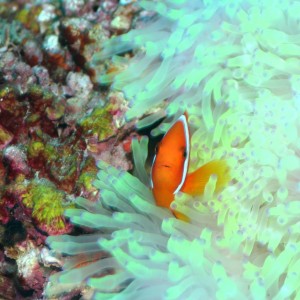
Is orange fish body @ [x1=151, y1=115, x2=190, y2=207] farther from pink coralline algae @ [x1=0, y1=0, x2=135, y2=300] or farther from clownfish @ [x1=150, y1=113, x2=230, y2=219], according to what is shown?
pink coralline algae @ [x1=0, y1=0, x2=135, y2=300]

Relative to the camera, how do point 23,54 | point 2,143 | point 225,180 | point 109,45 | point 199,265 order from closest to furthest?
point 199,265 → point 225,180 → point 2,143 → point 109,45 → point 23,54

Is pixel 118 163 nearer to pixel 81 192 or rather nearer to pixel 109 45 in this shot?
pixel 81 192

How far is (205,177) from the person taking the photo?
5.47 feet

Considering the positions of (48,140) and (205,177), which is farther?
(48,140)

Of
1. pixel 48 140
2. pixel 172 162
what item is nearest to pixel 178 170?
pixel 172 162

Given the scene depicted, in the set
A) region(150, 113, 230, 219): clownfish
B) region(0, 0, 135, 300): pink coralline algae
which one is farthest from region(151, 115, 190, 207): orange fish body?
region(0, 0, 135, 300): pink coralline algae

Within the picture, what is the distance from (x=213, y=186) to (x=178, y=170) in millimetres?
134

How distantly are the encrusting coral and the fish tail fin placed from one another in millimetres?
33

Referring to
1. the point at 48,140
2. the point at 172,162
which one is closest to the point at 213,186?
the point at 172,162

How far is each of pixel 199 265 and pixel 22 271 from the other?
0.83m

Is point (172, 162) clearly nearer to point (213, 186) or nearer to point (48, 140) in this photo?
point (213, 186)

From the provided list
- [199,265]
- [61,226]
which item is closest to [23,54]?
[61,226]

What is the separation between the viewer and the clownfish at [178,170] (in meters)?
1.63

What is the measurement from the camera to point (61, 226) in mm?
1868
